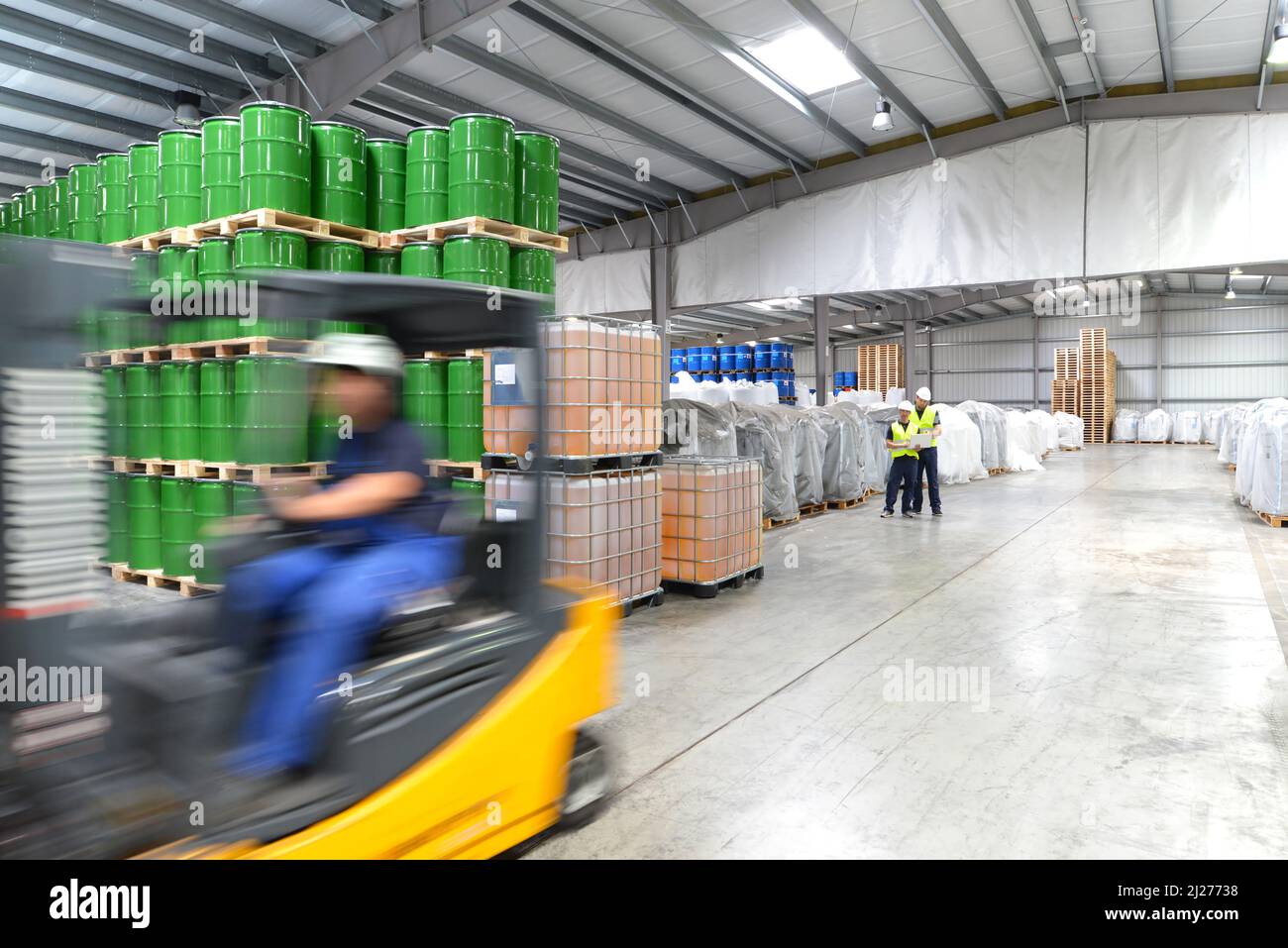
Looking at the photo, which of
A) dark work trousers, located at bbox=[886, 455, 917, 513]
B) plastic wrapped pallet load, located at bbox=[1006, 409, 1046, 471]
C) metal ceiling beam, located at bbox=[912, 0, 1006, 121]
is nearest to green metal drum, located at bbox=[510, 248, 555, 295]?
metal ceiling beam, located at bbox=[912, 0, 1006, 121]

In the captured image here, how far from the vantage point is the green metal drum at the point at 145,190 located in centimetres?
679

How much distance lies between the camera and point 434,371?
636 centimetres

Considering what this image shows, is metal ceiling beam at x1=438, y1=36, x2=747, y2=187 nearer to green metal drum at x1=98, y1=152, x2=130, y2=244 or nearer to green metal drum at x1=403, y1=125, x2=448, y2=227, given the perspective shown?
green metal drum at x1=98, y1=152, x2=130, y2=244

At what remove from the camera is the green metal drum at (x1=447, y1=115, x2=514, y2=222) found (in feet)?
20.0

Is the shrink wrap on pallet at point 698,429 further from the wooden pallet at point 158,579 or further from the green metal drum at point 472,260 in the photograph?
the wooden pallet at point 158,579

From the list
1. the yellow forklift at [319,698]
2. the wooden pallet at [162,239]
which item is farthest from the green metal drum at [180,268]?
the yellow forklift at [319,698]

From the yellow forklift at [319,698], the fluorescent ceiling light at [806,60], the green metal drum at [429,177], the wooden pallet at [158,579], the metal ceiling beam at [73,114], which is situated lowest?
the wooden pallet at [158,579]

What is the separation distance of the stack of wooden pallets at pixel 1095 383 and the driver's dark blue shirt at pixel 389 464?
3159 cm

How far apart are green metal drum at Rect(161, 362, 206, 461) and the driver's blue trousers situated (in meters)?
4.69

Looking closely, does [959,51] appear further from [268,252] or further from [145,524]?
[145,524]

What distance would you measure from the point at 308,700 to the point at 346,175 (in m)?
5.13

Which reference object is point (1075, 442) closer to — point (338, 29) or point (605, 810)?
point (338, 29)
